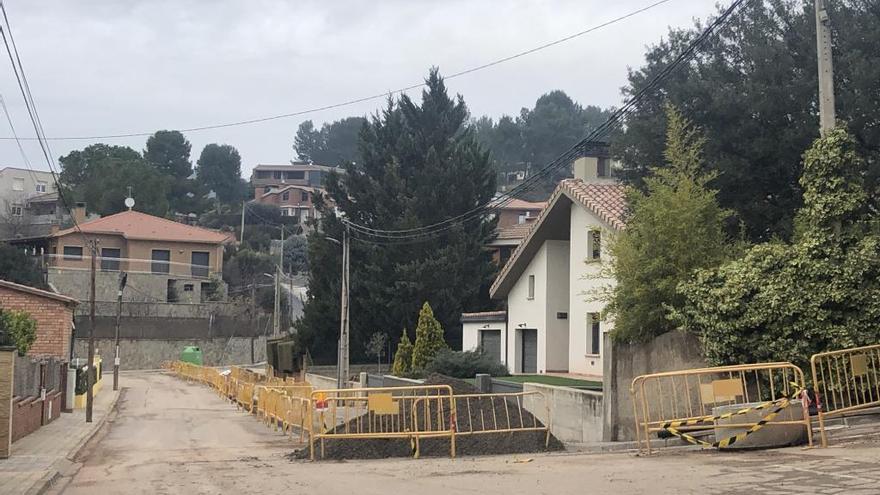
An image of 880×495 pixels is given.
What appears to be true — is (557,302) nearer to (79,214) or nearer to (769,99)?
(769,99)

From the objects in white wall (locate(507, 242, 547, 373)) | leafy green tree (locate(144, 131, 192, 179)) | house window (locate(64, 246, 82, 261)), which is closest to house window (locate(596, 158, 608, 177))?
white wall (locate(507, 242, 547, 373))

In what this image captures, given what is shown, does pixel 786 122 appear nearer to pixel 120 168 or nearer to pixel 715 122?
pixel 715 122

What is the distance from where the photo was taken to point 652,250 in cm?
2020

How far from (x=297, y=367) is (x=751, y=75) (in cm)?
3393

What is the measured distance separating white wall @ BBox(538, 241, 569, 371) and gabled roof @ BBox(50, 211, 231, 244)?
155 ft

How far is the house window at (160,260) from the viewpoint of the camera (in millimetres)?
78438

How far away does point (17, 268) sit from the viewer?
6209 cm

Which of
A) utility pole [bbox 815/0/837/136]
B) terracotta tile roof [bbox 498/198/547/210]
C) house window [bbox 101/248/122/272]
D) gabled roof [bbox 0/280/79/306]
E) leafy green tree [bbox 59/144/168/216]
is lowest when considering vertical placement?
gabled roof [bbox 0/280/79/306]

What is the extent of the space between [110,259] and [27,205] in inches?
902

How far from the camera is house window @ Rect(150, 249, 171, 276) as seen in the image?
7844 cm

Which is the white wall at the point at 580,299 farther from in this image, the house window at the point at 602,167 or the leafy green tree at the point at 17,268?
the leafy green tree at the point at 17,268

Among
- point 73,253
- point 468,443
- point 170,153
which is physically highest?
point 170,153

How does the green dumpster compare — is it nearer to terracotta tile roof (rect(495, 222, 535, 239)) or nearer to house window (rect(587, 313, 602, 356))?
terracotta tile roof (rect(495, 222, 535, 239))

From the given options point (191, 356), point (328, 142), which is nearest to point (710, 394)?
point (191, 356)
